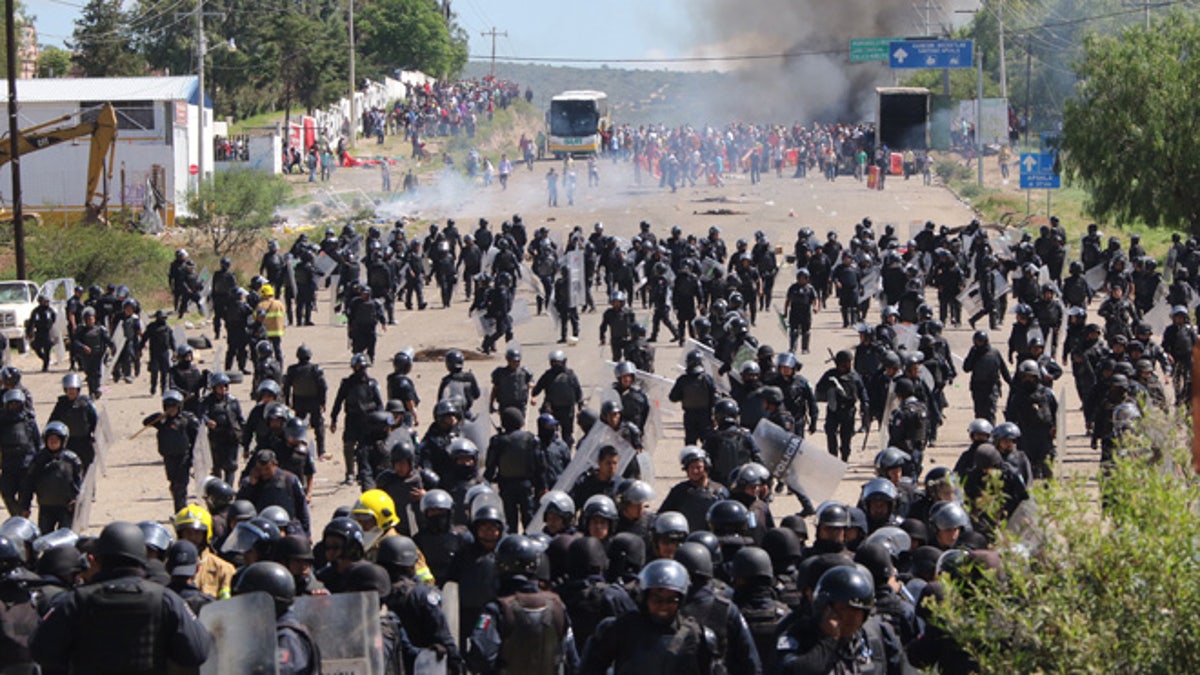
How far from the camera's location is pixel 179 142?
4847cm

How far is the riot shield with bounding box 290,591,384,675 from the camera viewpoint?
24.1 feet

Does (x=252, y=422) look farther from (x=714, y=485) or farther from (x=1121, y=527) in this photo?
(x=1121, y=527)

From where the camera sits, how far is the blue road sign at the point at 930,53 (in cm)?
6012

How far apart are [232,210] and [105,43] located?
33090 mm

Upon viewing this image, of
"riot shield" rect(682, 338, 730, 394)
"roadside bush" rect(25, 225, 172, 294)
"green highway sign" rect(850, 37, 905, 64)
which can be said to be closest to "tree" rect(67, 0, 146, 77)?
"green highway sign" rect(850, 37, 905, 64)

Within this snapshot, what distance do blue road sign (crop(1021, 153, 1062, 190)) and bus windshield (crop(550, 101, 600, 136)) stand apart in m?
28.7

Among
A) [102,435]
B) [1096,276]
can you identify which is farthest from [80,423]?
[1096,276]

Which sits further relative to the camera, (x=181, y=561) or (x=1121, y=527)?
(x=181, y=561)

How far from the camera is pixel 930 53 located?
200ft

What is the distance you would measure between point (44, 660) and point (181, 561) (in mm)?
1473

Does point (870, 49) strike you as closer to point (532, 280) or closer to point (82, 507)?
point (532, 280)

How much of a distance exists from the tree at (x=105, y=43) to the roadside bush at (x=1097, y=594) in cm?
6981

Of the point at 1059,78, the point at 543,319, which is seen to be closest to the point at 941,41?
the point at 1059,78

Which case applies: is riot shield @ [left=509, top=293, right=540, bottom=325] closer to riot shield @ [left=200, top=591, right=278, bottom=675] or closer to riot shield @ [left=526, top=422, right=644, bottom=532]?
riot shield @ [left=526, top=422, right=644, bottom=532]
